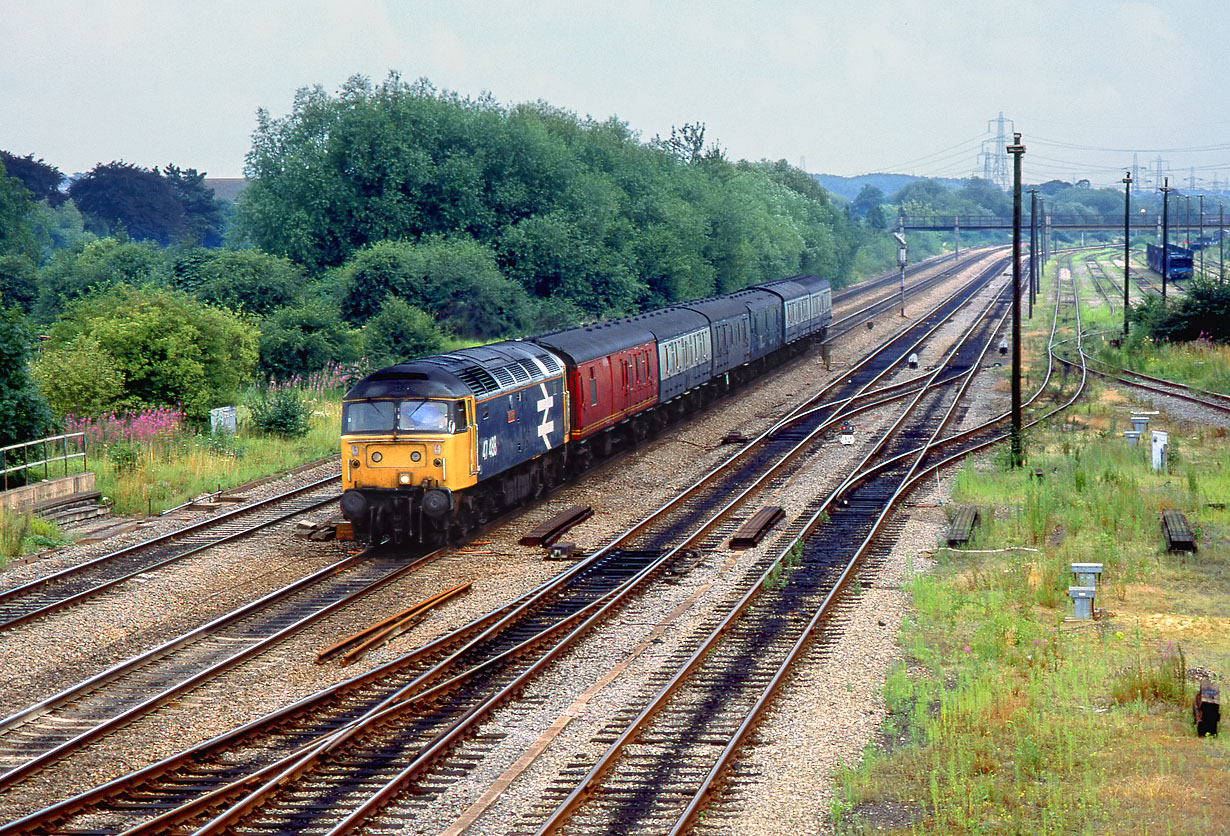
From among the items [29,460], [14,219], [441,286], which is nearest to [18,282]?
[441,286]

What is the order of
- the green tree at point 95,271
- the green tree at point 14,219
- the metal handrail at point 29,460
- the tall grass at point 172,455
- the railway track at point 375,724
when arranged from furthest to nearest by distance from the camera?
the green tree at point 14,219 < the green tree at point 95,271 < the tall grass at point 172,455 < the metal handrail at point 29,460 < the railway track at point 375,724

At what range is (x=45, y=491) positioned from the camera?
23.5 m

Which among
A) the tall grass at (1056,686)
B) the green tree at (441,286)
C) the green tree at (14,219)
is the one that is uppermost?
the green tree at (14,219)

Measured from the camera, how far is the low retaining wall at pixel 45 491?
22.6 m

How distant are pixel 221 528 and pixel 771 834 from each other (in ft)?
49.9

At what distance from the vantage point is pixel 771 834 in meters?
10.6

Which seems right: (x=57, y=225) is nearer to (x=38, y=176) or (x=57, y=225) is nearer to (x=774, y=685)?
(x=38, y=176)

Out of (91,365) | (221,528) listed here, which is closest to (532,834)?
(221,528)

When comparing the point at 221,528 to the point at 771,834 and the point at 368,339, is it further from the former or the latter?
the point at 368,339

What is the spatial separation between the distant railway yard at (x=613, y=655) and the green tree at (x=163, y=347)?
4.75m

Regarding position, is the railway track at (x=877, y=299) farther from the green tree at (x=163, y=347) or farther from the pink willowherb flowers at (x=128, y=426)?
the pink willowherb flowers at (x=128, y=426)

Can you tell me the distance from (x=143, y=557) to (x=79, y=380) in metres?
10.1

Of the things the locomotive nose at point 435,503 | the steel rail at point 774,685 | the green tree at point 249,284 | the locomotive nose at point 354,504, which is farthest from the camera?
the green tree at point 249,284

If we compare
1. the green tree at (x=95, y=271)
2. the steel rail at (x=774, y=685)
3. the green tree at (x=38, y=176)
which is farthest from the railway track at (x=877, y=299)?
the green tree at (x=38, y=176)
